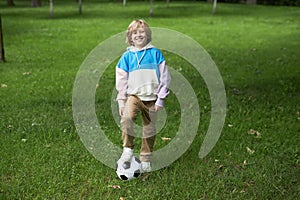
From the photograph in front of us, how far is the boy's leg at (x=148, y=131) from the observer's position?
12.9ft

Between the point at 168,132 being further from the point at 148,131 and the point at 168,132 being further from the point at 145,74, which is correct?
the point at 145,74

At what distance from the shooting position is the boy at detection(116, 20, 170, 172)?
12.4ft

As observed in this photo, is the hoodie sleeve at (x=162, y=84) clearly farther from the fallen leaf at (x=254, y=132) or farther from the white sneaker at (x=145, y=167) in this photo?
the fallen leaf at (x=254, y=132)

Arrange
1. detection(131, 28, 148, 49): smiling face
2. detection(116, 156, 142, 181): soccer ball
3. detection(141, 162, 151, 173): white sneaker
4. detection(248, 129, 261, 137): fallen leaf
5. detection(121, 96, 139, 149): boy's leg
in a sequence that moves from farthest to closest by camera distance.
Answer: detection(248, 129, 261, 137): fallen leaf → detection(141, 162, 151, 173): white sneaker → detection(116, 156, 142, 181): soccer ball → detection(121, 96, 139, 149): boy's leg → detection(131, 28, 148, 49): smiling face

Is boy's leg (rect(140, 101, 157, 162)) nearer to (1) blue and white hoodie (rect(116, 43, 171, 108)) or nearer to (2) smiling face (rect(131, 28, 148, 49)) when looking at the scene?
(1) blue and white hoodie (rect(116, 43, 171, 108))

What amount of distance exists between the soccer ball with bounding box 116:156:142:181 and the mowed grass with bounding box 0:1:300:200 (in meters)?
0.07

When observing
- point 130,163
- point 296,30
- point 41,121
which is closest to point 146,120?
point 130,163

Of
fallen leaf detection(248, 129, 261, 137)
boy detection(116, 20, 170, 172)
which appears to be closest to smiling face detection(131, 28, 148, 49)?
boy detection(116, 20, 170, 172)

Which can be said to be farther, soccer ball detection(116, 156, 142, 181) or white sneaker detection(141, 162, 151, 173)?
white sneaker detection(141, 162, 151, 173)

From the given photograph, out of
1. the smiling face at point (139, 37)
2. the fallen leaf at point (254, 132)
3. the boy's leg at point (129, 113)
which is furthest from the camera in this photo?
the fallen leaf at point (254, 132)

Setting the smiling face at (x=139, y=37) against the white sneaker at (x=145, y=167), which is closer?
the smiling face at (x=139, y=37)

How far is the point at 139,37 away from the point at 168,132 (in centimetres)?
177

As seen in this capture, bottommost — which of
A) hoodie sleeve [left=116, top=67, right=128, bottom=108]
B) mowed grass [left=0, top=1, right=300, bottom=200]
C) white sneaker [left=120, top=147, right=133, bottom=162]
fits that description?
mowed grass [left=0, top=1, right=300, bottom=200]

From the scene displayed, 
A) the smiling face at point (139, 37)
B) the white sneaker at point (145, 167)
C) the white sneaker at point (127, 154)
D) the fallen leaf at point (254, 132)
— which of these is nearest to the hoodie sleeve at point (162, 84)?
the smiling face at point (139, 37)
